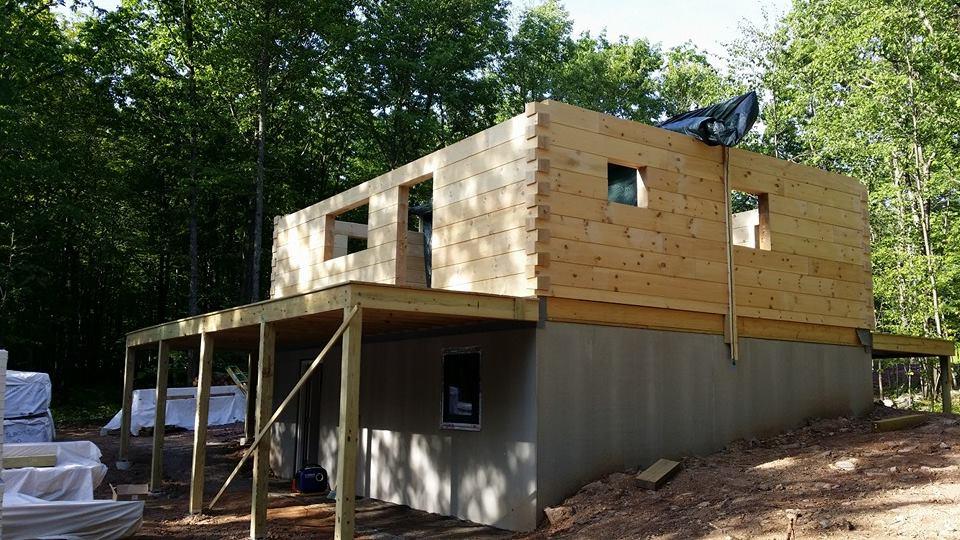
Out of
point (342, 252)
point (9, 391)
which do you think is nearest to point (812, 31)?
point (342, 252)

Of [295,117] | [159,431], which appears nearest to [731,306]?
[159,431]

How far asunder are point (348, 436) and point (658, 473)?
346 cm

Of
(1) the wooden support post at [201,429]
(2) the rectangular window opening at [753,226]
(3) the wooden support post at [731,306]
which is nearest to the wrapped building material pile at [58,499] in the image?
(1) the wooden support post at [201,429]

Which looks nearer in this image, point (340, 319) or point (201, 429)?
point (340, 319)

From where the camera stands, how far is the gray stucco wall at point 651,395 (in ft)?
26.7

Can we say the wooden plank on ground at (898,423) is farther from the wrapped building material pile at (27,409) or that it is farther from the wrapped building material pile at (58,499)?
the wrapped building material pile at (27,409)

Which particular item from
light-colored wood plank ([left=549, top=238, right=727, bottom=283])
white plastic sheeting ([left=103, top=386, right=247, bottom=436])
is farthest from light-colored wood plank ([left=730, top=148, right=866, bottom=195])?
white plastic sheeting ([left=103, top=386, right=247, bottom=436])

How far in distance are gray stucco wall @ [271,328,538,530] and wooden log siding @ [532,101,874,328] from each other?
1.17 meters

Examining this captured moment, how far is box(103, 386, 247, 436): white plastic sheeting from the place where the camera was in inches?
833

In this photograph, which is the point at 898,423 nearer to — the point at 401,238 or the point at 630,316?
the point at 630,316

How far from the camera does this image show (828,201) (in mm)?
11398

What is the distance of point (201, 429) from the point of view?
10.3 m

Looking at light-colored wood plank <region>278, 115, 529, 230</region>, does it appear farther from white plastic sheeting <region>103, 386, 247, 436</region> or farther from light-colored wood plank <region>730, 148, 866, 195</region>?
white plastic sheeting <region>103, 386, 247, 436</region>

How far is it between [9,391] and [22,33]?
988cm
